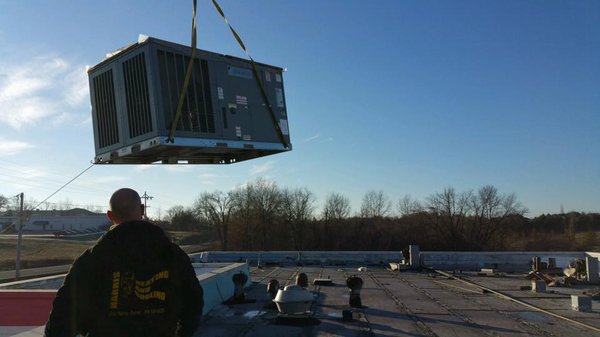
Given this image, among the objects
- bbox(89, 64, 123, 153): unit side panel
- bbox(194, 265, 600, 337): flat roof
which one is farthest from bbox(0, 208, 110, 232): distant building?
bbox(89, 64, 123, 153): unit side panel

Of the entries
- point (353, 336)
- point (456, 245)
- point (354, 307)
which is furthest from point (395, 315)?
point (456, 245)

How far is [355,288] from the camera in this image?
977 centimetres

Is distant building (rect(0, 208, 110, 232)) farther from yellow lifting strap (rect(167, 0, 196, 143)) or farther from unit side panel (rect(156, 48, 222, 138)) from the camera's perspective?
yellow lifting strap (rect(167, 0, 196, 143))

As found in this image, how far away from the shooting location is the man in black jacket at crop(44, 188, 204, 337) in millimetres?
2643

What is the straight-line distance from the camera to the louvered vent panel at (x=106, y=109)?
7285 millimetres

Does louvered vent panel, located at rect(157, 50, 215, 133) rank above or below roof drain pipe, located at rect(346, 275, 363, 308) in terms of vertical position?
above

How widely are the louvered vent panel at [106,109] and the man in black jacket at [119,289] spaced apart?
16.2ft

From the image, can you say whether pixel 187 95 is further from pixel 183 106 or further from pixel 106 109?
pixel 106 109

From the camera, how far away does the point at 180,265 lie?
2844mm

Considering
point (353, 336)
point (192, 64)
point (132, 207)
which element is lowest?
point (353, 336)

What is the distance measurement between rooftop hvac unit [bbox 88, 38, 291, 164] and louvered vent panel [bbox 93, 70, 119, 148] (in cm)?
1

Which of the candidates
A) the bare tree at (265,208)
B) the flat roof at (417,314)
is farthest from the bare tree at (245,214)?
the flat roof at (417,314)

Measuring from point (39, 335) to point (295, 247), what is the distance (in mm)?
55672

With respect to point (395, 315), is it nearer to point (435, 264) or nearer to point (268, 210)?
point (435, 264)
